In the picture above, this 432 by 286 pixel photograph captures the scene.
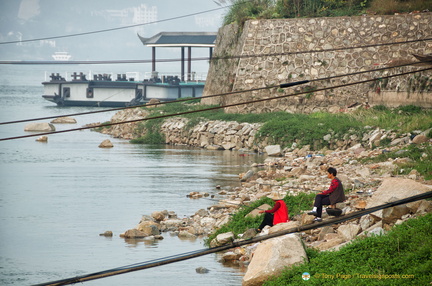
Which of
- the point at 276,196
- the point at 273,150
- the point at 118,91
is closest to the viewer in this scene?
the point at 276,196

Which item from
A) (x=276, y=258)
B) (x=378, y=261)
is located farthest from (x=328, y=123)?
(x=378, y=261)

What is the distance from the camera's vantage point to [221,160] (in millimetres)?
28078

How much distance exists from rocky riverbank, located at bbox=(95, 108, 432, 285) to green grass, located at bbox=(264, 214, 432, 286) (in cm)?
38

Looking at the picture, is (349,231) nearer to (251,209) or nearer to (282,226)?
(282,226)

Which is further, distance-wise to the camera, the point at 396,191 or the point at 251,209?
the point at 251,209

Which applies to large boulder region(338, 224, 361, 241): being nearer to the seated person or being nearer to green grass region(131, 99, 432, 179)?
the seated person

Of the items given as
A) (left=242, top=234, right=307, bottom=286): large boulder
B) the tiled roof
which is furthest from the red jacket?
the tiled roof

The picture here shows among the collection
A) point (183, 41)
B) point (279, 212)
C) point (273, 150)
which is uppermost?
point (183, 41)

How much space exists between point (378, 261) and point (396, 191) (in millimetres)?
2507

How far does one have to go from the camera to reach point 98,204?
768 inches

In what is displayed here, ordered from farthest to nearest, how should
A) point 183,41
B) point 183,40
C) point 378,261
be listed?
point 183,40
point 183,41
point 378,261

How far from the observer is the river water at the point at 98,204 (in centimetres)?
1297

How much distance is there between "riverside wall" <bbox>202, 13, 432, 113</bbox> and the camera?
30.1 meters

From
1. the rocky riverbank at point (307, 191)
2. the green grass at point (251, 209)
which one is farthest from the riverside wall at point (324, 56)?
the green grass at point (251, 209)
